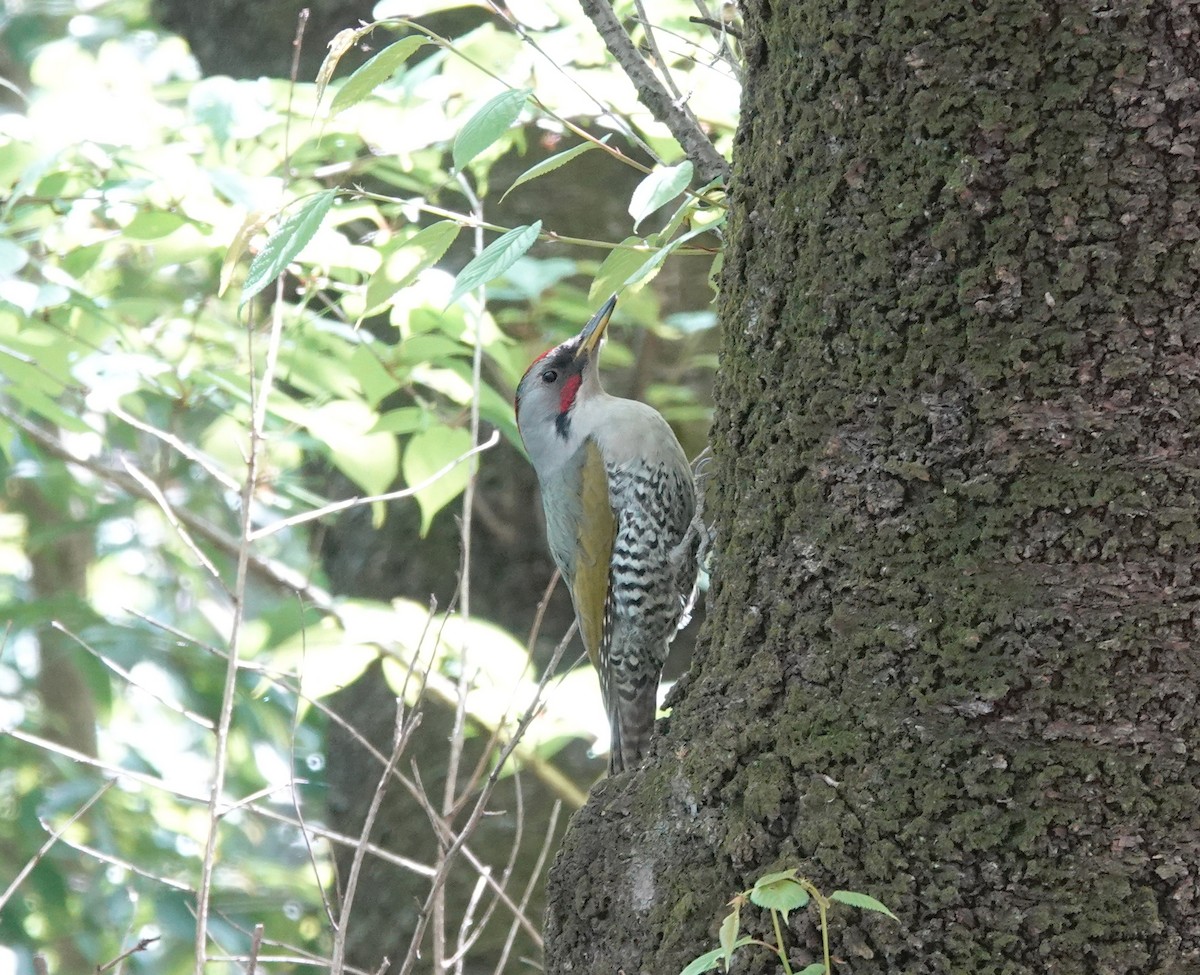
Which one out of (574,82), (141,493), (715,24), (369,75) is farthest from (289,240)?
(141,493)

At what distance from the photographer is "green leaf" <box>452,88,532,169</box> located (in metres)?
1.64

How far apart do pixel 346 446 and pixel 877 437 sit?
5.39 feet

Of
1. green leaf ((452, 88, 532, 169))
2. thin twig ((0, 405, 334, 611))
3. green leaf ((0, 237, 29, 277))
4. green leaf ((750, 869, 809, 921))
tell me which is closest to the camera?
green leaf ((750, 869, 809, 921))

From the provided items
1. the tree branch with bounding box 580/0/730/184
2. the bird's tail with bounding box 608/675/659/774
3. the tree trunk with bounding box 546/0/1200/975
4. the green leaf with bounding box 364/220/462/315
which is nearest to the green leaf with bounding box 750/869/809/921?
the tree trunk with bounding box 546/0/1200/975

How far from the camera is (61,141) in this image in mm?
2674

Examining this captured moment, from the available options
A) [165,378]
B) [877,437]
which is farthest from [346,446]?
[877,437]

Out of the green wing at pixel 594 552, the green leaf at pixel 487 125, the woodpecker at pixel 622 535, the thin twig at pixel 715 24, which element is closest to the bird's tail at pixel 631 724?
the woodpecker at pixel 622 535

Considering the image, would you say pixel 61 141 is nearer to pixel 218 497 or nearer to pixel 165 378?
pixel 165 378

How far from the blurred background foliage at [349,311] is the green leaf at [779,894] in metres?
0.82

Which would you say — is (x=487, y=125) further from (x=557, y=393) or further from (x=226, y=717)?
(x=557, y=393)

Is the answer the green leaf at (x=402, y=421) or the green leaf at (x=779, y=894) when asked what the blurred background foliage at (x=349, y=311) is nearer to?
the green leaf at (x=402, y=421)

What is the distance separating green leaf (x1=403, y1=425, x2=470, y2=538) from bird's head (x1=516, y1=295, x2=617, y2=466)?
41 cm

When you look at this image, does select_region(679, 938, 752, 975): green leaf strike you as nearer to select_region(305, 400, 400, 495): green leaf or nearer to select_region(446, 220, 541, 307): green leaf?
select_region(446, 220, 541, 307): green leaf

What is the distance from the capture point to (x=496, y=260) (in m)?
1.70
